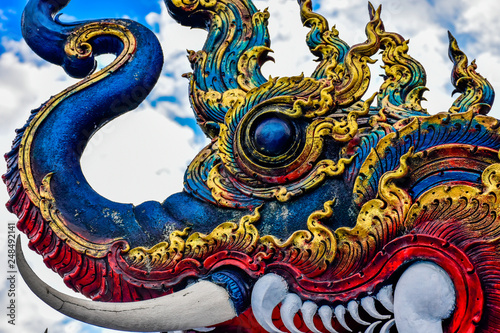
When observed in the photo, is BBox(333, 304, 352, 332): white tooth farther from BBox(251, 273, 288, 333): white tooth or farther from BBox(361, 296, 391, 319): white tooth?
BBox(251, 273, 288, 333): white tooth

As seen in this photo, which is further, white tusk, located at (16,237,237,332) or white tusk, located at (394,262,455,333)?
white tusk, located at (16,237,237,332)

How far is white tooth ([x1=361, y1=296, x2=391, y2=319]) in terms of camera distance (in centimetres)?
244

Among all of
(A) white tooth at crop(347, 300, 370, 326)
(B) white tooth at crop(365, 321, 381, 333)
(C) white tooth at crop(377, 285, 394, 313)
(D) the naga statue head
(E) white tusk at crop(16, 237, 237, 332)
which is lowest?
(E) white tusk at crop(16, 237, 237, 332)

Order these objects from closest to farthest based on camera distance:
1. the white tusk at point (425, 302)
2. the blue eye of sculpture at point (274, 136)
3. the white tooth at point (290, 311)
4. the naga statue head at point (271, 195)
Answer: the white tusk at point (425, 302), the naga statue head at point (271, 195), the white tooth at point (290, 311), the blue eye of sculpture at point (274, 136)

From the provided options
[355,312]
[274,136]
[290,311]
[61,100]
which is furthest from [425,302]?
[61,100]

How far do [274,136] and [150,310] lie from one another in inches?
36.6

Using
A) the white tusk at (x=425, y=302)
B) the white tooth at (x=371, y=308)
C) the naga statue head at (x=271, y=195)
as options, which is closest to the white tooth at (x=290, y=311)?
the naga statue head at (x=271, y=195)

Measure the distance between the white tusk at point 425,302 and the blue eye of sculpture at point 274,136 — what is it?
0.86 meters

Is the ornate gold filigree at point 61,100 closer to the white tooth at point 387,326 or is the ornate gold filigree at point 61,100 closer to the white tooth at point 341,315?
the white tooth at point 341,315

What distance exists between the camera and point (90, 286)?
2.88 meters

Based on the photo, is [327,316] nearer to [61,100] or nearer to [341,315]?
[341,315]

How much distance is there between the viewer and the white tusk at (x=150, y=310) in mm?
2479

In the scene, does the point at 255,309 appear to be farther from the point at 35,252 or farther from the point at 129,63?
the point at 129,63

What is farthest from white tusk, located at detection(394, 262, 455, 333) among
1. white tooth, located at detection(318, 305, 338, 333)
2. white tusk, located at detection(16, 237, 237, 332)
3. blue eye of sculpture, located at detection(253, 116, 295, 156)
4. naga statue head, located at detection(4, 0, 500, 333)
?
blue eye of sculpture, located at detection(253, 116, 295, 156)
